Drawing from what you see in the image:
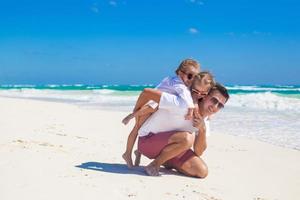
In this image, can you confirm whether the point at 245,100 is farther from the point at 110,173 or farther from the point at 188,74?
the point at 110,173

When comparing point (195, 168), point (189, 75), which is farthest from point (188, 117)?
point (195, 168)

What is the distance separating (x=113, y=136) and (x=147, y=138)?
10.2ft

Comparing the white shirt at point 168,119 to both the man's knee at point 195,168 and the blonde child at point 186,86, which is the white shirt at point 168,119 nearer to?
the blonde child at point 186,86

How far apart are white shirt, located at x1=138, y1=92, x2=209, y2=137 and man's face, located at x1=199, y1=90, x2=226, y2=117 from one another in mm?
180

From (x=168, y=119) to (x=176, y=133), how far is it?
6.0 inches

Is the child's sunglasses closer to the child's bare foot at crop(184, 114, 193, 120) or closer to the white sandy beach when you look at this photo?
the child's bare foot at crop(184, 114, 193, 120)

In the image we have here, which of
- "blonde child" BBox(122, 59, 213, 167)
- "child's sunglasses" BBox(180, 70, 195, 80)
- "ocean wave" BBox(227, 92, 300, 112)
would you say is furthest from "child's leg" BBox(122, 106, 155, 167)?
"ocean wave" BBox(227, 92, 300, 112)

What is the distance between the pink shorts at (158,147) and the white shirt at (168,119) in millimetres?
54

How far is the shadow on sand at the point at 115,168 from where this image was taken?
407 cm

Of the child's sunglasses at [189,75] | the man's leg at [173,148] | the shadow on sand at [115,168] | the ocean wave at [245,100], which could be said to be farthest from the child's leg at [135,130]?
the ocean wave at [245,100]

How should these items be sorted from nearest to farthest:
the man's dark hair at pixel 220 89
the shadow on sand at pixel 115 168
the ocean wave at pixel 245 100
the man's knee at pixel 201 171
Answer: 1. the man's dark hair at pixel 220 89
2. the shadow on sand at pixel 115 168
3. the man's knee at pixel 201 171
4. the ocean wave at pixel 245 100

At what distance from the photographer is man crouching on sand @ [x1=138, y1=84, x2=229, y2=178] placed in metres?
3.96

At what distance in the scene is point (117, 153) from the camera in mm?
5461

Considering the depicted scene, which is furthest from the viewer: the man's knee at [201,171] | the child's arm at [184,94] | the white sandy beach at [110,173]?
the man's knee at [201,171]
